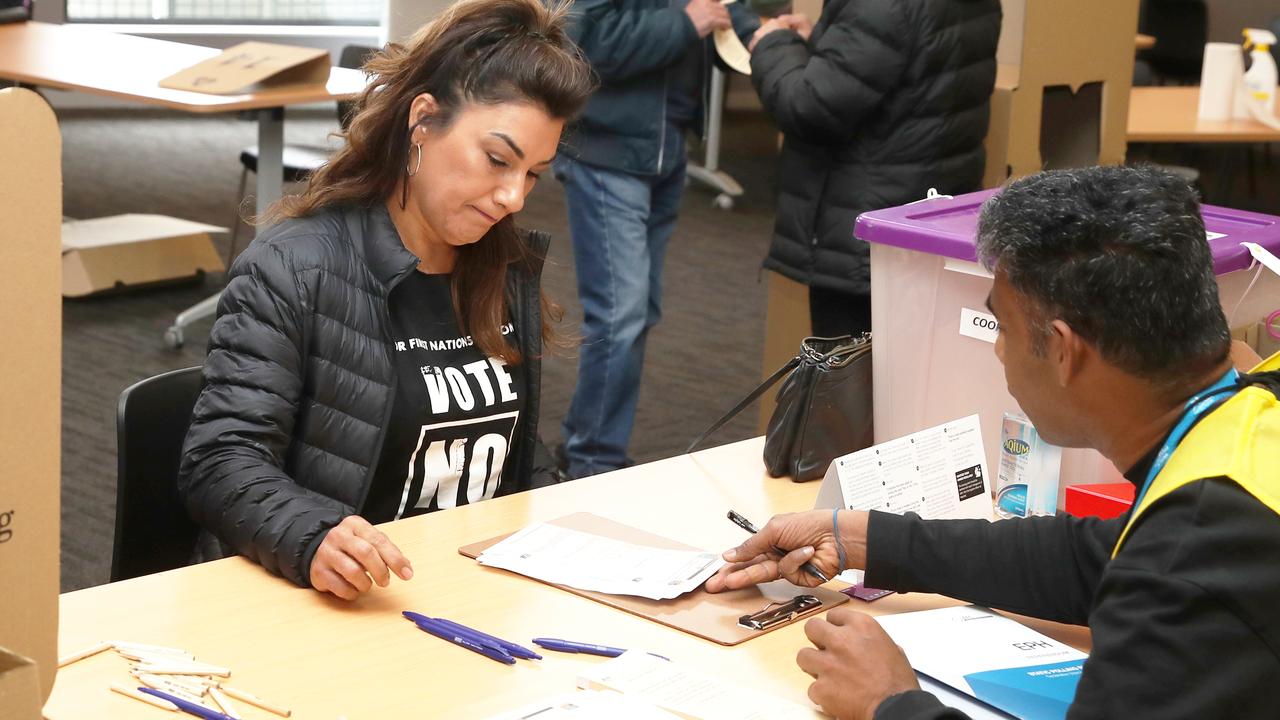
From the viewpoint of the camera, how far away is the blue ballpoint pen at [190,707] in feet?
3.92

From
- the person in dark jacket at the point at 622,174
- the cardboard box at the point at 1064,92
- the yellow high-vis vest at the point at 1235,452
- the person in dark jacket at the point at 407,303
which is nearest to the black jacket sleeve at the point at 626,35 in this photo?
the person in dark jacket at the point at 622,174

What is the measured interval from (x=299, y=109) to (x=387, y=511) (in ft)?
25.8

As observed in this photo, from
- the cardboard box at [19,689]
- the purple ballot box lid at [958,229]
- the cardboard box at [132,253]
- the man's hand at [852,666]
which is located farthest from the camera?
the cardboard box at [132,253]

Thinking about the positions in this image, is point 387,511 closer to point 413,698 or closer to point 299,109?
point 413,698

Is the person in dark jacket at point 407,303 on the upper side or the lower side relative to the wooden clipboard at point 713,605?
upper

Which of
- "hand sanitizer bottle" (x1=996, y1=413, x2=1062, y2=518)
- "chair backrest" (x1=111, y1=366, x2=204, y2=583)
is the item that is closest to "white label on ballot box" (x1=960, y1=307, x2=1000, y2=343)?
"hand sanitizer bottle" (x1=996, y1=413, x2=1062, y2=518)

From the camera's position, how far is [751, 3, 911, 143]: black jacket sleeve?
2.80 metres

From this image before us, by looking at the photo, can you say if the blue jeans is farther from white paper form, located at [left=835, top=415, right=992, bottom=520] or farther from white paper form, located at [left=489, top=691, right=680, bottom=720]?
white paper form, located at [left=489, top=691, right=680, bottom=720]

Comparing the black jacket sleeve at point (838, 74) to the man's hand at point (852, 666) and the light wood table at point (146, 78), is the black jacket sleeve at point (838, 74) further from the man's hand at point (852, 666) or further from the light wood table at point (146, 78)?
the man's hand at point (852, 666)

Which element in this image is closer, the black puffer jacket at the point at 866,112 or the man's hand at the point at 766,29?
the black puffer jacket at the point at 866,112

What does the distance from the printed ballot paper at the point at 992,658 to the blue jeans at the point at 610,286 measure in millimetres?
1938

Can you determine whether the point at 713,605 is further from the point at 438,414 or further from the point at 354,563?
the point at 438,414

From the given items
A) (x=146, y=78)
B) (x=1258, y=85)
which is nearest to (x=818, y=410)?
(x=146, y=78)

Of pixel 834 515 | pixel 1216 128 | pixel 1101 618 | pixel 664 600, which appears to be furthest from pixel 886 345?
pixel 1216 128
